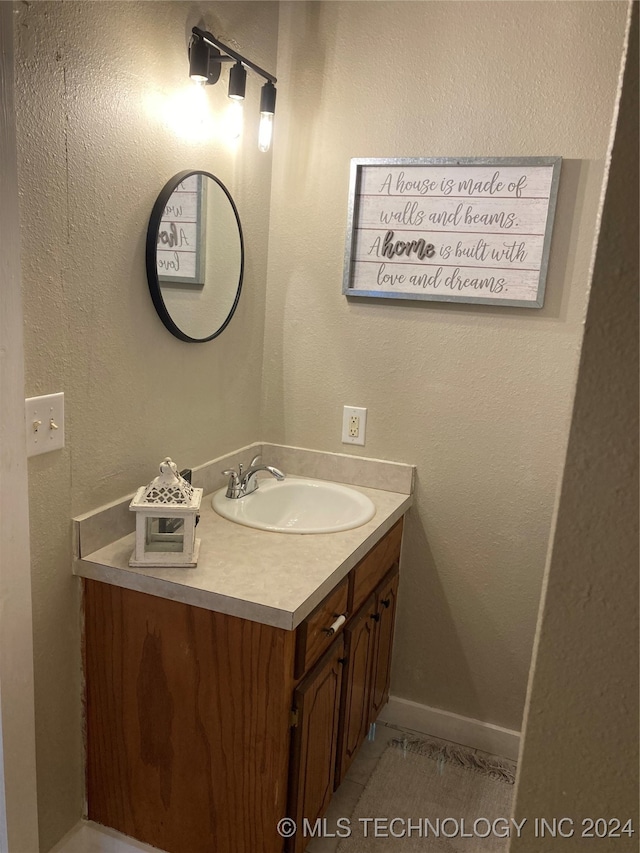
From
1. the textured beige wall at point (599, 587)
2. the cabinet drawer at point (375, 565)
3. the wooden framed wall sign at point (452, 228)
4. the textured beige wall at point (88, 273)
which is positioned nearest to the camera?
the textured beige wall at point (599, 587)

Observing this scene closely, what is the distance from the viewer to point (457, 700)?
7.34 feet

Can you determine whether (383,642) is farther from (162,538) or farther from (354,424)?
(162,538)

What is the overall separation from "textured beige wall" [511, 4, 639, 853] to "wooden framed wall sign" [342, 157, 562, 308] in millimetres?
1511

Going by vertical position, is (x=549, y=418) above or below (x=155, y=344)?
below

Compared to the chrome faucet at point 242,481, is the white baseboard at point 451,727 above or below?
below

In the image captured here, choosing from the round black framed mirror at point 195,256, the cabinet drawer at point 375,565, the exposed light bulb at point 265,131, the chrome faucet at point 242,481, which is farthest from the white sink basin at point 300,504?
the exposed light bulb at point 265,131

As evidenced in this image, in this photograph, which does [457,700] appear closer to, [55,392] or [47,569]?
[47,569]

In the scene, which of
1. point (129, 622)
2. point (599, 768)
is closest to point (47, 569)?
point (129, 622)

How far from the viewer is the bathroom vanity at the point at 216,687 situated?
1442 mm

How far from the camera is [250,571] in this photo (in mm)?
1523

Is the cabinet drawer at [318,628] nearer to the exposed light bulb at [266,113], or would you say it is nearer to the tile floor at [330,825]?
the tile floor at [330,825]

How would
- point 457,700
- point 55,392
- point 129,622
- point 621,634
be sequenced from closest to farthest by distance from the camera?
point 621,634 < point 55,392 < point 129,622 < point 457,700

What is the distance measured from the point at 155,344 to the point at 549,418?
3.77 ft

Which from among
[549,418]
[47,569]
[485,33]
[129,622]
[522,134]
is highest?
[485,33]
